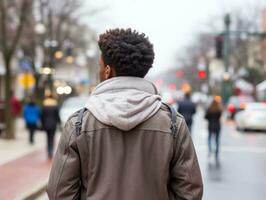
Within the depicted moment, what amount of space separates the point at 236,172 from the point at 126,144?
11.7 metres

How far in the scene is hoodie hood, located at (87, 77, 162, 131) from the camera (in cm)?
292

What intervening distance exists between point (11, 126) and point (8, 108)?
66 cm

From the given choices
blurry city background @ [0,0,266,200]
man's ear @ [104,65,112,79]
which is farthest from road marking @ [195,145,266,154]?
man's ear @ [104,65,112,79]

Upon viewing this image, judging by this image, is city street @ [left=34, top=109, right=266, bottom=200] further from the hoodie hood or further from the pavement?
the hoodie hood

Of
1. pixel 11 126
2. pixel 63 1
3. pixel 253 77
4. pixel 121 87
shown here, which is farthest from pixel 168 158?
pixel 253 77

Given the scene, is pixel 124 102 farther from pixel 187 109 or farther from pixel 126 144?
pixel 187 109

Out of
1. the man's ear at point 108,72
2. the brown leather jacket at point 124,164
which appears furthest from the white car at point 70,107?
the brown leather jacket at point 124,164

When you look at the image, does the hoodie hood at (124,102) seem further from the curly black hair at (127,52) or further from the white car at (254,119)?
the white car at (254,119)

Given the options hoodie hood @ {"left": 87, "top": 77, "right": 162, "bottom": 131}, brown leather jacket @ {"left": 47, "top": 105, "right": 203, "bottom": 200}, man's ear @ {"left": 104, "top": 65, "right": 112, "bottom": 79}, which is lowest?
brown leather jacket @ {"left": 47, "top": 105, "right": 203, "bottom": 200}

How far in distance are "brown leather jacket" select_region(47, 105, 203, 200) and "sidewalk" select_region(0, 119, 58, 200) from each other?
724cm

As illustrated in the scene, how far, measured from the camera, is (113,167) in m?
2.94

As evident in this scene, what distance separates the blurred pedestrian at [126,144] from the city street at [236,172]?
7514mm

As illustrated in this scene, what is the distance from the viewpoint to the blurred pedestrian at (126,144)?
2939 mm

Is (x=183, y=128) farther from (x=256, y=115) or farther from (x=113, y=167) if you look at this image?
(x=256, y=115)
